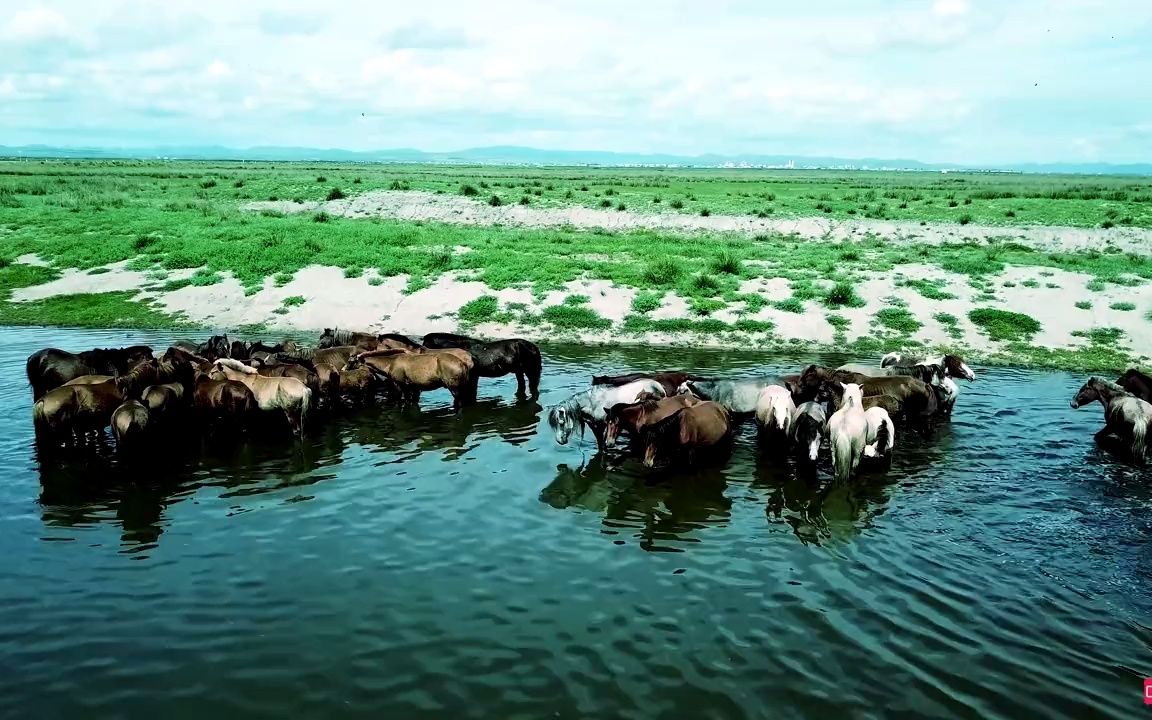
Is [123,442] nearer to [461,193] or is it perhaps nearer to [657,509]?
[657,509]

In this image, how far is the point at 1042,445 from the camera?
13188 mm

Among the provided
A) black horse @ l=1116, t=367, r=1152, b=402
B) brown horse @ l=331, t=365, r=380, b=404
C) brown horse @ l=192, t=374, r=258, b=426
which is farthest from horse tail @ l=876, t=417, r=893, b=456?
brown horse @ l=192, t=374, r=258, b=426

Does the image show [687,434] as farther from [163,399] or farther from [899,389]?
[163,399]

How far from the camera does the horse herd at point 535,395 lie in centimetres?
1195

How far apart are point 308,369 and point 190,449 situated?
255 centimetres

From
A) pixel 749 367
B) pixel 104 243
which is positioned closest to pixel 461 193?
pixel 104 243

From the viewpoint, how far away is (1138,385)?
45.2 feet

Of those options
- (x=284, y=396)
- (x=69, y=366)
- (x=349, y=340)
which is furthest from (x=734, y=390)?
(x=69, y=366)

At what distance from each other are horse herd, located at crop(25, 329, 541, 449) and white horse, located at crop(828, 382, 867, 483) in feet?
22.8

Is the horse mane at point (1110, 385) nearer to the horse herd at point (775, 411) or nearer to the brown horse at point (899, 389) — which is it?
the horse herd at point (775, 411)

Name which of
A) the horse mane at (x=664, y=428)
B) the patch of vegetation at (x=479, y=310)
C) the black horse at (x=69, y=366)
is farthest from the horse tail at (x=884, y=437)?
the patch of vegetation at (x=479, y=310)

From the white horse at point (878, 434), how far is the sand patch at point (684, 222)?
28.9m

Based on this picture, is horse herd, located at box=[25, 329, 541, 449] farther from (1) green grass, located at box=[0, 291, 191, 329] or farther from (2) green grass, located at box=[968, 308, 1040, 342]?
(2) green grass, located at box=[968, 308, 1040, 342]

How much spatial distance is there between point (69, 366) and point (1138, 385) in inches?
766
